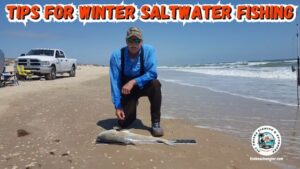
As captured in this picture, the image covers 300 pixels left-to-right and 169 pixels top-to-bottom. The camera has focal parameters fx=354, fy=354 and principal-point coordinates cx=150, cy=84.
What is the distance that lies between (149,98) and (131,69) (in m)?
0.52

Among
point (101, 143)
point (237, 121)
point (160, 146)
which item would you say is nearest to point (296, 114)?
point (237, 121)

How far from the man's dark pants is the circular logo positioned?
4.62 ft

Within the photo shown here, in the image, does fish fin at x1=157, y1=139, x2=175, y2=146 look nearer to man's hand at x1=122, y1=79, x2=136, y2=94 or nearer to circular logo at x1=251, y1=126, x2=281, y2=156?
man's hand at x1=122, y1=79, x2=136, y2=94

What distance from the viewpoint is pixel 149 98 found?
5.27 meters

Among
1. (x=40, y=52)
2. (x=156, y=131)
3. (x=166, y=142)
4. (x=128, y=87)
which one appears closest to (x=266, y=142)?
(x=166, y=142)

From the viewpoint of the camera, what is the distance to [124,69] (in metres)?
5.12

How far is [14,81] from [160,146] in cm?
1242

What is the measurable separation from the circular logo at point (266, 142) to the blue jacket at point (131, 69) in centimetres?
164

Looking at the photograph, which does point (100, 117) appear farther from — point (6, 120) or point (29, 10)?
point (29, 10)

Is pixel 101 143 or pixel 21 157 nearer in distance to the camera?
pixel 21 157

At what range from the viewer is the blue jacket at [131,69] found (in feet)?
16.4

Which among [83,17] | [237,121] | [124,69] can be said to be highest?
[83,17]

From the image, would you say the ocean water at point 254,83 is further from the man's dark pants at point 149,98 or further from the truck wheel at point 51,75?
the truck wheel at point 51,75

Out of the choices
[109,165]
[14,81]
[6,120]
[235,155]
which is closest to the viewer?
[109,165]
